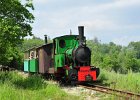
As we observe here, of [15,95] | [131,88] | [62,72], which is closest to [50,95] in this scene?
[15,95]

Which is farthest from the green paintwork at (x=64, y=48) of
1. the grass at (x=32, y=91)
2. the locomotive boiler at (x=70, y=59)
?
the grass at (x=32, y=91)

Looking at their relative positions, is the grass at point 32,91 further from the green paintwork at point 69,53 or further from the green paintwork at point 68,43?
the green paintwork at point 68,43

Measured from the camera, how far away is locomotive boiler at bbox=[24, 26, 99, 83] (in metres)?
21.4

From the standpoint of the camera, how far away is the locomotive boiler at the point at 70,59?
841 inches

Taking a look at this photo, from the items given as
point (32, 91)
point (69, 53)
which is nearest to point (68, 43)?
point (69, 53)

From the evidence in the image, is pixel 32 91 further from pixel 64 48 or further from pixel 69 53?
pixel 64 48

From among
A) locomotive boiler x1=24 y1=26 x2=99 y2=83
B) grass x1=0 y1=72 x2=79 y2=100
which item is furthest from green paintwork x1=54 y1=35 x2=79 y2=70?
grass x1=0 y1=72 x2=79 y2=100

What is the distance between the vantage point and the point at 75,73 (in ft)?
70.0

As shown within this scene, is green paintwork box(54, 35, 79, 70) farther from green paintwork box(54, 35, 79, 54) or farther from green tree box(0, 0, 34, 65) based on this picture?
green tree box(0, 0, 34, 65)

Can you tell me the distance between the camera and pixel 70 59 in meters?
22.4

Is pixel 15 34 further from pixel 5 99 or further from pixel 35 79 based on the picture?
pixel 5 99

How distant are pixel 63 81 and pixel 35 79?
4.42 m

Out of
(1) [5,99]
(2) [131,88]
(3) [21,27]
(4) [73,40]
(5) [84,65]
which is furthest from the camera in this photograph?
(4) [73,40]

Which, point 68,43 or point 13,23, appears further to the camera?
point 68,43
